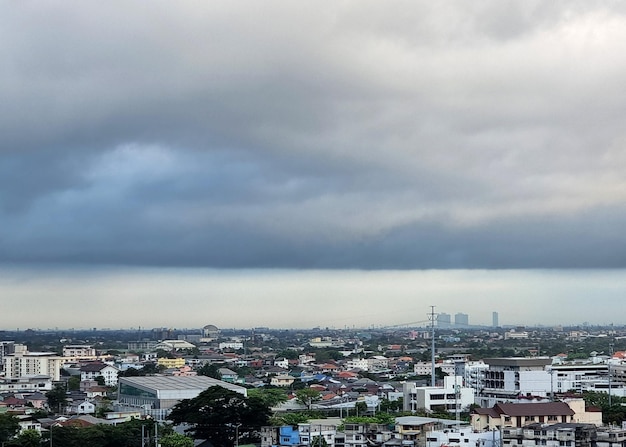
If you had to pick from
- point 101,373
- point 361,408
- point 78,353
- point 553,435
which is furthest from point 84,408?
point 78,353

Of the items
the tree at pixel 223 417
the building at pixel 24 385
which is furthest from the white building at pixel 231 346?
the tree at pixel 223 417

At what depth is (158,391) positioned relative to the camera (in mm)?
51969

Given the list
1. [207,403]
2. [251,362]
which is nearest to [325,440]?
[207,403]

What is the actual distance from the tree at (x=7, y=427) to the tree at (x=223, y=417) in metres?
6.15

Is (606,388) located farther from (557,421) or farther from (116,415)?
(116,415)

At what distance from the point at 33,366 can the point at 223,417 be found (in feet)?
169

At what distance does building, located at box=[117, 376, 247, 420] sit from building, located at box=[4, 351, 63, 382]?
2890cm

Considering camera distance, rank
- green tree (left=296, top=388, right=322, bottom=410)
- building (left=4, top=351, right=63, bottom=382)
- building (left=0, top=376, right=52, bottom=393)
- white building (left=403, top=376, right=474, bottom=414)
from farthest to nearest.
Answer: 1. building (left=4, top=351, right=63, bottom=382)
2. building (left=0, top=376, right=52, bottom=393)
3. green tree (left=296, top=388, right=322, bottom=410)
4. white building (left=403, top=376, right=474, bottom=414)

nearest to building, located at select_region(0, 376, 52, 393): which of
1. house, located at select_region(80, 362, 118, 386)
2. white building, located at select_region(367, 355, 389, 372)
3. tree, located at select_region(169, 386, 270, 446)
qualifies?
house, located at select_region(80, 362, 118, 386)

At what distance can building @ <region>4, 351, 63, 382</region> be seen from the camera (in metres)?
84.7

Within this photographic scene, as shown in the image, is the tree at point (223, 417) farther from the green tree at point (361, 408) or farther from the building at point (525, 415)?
the green tree at point (361, 408)

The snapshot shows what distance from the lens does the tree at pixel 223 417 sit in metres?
37.7

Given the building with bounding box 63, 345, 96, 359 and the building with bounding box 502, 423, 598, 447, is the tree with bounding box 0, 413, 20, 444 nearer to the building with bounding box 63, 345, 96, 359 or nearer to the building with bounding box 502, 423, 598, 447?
the building with bounding box 502, 423, 598, 447

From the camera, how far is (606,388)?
196 ft
